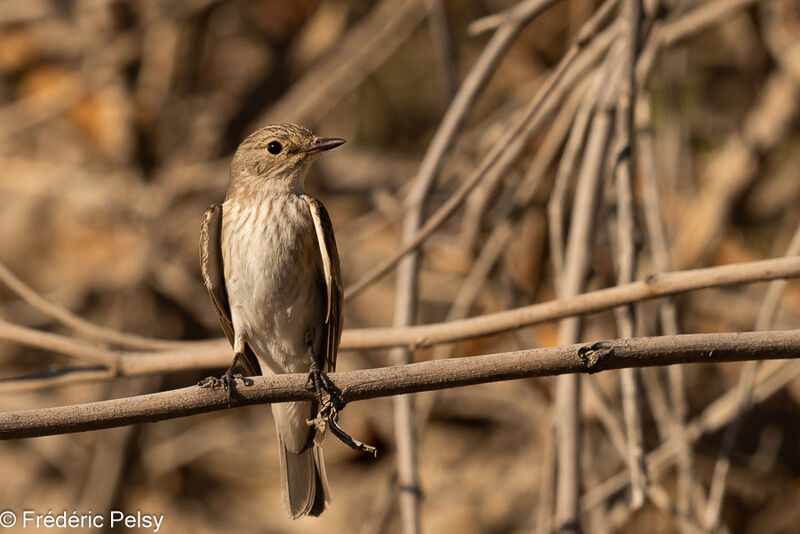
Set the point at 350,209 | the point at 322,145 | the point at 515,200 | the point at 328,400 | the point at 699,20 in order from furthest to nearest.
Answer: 1. the point at 350,209
2. the point at 699,20
3. the point at 515,200
4. the point at 322,145
5. the point at 328,400

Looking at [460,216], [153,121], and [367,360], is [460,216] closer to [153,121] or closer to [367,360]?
[367,360]

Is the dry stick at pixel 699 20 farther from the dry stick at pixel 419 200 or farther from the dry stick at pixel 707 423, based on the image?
the dry stick at pixel 707 423

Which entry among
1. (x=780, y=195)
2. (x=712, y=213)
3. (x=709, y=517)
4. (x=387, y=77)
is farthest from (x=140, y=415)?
(x=387, y=77)

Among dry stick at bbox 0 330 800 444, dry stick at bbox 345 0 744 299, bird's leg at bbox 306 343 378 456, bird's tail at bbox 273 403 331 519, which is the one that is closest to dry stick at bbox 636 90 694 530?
dry stick at bbox 345 0 744 299

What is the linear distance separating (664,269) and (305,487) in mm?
1634

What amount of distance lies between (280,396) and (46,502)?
4.99 metres

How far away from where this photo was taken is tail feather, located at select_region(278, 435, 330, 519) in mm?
3928

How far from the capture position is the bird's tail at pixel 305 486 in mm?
3928

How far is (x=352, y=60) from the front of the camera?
608 cm

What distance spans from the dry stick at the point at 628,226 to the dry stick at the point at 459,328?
0.31m

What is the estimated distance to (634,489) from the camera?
10.2 feet

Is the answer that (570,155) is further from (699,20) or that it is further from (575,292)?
(699,20)

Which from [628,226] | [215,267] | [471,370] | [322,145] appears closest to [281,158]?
[322,145]

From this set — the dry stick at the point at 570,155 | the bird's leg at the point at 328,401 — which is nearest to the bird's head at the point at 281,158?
the dry stick at the point at 570,155
